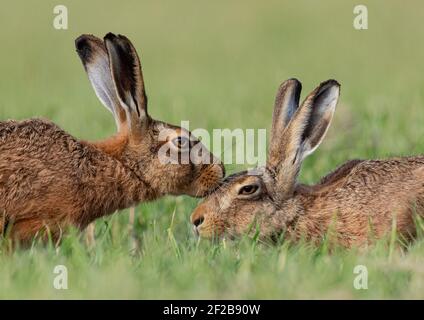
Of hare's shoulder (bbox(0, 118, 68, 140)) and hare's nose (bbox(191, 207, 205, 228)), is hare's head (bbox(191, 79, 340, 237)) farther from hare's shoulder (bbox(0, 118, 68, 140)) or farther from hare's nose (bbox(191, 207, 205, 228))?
hare's shoulder (bbox(0, 118, 68, 140))

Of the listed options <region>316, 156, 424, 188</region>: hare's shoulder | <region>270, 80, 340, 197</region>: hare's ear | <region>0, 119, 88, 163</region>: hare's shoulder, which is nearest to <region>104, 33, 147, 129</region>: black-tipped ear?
<region>0, 119, 88, 163</region>: hare's shoulder

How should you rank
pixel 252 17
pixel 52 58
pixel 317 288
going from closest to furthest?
pixel 317 288, pixel 52 58, pixel 252 17

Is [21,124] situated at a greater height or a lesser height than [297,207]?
greater

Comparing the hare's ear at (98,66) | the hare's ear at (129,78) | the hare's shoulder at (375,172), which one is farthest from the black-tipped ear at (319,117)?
the hare's ear at (98,66)

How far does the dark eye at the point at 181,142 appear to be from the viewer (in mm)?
8898

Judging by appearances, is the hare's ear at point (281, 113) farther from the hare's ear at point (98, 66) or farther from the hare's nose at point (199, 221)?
the hare's ear at point (98, 66)

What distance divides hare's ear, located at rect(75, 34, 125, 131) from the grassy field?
94 cm

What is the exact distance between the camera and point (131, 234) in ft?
29.2

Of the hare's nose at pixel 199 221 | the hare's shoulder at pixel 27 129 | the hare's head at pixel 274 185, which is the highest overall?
the hare's shoulder at pixel 27 129

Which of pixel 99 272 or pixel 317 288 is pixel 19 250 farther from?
pixel 317 288

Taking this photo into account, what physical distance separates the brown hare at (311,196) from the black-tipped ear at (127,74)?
905mm

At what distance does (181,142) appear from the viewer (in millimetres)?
8914

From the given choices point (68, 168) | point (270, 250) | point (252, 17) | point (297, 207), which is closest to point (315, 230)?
point (297, 207)

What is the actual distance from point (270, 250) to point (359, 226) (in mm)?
981
